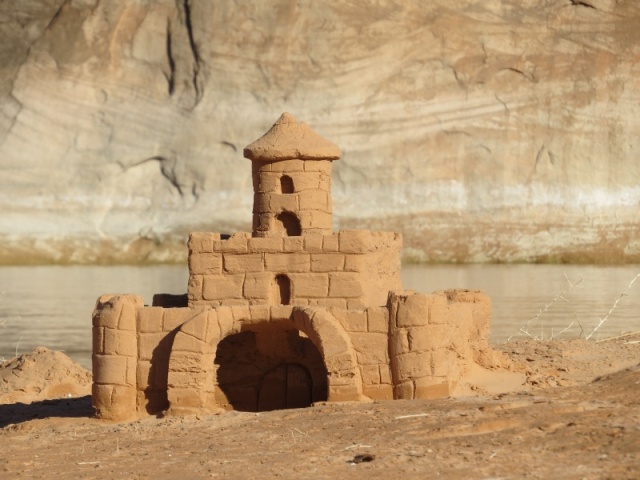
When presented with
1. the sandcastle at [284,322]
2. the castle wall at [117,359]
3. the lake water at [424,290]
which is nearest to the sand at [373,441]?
the castle wall at [117,359]

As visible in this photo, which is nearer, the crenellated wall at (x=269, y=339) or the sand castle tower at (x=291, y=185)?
the crenellated wall at (x=269, y=339)

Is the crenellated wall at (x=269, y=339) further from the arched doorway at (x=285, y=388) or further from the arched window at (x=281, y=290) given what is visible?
the arched window at (x=281, y=290)

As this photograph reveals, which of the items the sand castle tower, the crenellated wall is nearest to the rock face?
the sand castle tower

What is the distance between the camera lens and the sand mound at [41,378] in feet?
57.1

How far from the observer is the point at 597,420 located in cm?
963

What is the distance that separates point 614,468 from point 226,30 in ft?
100

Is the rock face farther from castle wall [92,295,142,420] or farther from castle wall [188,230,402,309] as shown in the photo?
castle wall [92,295,142,420]

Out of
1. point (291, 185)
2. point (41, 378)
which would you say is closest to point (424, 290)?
point (41, 378)

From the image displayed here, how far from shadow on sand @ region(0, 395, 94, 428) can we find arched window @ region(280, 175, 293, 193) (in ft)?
9.92

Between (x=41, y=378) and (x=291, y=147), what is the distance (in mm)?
5911

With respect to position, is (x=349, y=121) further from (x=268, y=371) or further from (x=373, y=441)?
(x=373, y=441)

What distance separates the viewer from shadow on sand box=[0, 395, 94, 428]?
14.5 metres

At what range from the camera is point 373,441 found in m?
10.0

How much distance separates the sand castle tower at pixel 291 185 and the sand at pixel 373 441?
2305mm
